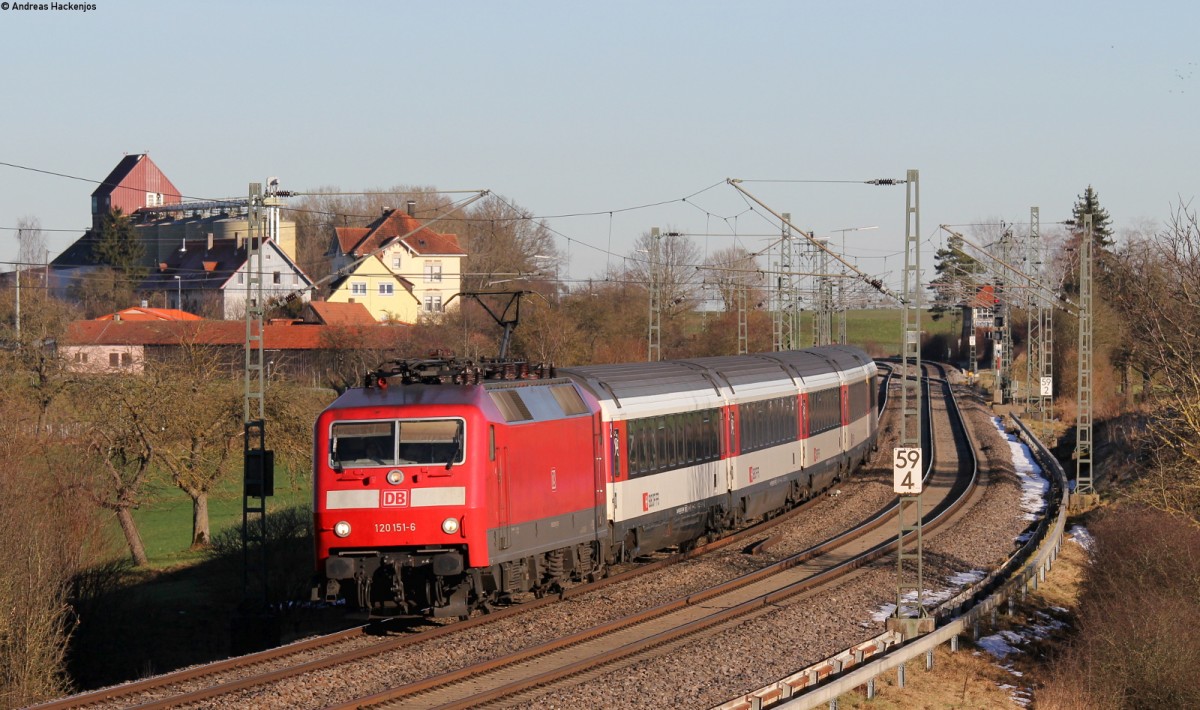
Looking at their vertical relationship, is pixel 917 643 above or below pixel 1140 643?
above

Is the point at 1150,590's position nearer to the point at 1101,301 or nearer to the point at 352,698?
the point at 352,698

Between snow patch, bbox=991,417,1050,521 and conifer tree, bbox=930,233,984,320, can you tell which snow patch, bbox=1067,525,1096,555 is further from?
conifer tree, bbox=930,233,984,320

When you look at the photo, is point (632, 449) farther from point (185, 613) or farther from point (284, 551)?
point (284, 551)

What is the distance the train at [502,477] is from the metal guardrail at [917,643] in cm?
422

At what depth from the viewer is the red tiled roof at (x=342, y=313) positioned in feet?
250

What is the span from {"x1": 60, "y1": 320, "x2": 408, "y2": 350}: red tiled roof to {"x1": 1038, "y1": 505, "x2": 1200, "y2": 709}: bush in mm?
43729

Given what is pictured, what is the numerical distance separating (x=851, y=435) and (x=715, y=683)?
23005 mm

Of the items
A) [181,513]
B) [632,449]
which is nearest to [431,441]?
[632,449]

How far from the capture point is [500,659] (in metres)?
15.0

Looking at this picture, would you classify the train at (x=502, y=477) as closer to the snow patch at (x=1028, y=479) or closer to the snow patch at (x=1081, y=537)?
the snow patch at (x=1081, y=537)

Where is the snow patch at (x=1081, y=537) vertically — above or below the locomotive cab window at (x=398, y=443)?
below

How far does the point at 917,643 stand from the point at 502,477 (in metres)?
5.71

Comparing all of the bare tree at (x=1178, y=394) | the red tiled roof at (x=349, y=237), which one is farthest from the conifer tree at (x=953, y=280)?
the red tiled roof at (x=349, y=237)

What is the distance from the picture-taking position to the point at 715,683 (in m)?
14.6
